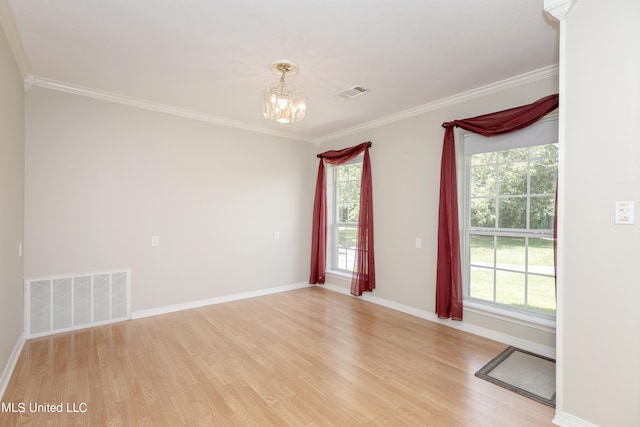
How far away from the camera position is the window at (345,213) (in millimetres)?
5109

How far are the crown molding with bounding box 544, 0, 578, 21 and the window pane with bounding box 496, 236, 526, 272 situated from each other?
201 centimetres

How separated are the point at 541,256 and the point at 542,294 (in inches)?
14.7

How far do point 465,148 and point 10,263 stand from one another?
4500mm

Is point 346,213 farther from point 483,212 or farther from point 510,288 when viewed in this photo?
point 510,288

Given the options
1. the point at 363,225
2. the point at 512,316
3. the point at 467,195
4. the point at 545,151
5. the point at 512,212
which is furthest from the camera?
the point at 363,225

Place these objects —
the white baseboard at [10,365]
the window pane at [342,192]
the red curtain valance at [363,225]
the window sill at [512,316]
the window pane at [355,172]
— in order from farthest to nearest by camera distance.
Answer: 1. the window pane at [342,192]
2. the window pane at [355,172]
3. the red curtain valance at [363,225]
4. the window sill at [512,316]
5. the white baseboard at [10,365]

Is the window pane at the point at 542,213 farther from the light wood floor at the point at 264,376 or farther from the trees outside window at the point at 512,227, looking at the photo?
the light wood floor at the point at 264,376

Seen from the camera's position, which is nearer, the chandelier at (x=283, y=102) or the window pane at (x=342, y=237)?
the chandelier at (x=283, y=102)

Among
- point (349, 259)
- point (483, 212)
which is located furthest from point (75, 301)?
point (483, 212)

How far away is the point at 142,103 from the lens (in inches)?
150

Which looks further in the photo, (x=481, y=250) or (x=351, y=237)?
(x=351, y=237)

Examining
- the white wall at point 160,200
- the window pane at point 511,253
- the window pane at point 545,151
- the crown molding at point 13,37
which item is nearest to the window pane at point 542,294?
the window pane at point 511,253

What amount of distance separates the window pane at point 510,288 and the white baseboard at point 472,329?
35 centimetres

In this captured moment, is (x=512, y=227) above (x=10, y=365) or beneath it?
above
